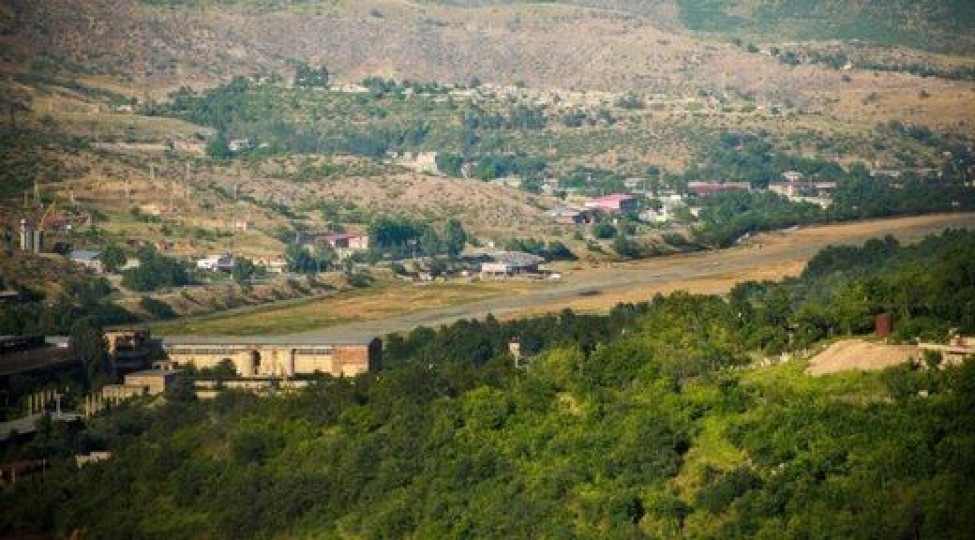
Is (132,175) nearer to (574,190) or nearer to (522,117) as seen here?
(574,190)

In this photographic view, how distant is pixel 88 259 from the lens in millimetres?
114188

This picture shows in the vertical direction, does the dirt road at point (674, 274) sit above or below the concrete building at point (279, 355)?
above

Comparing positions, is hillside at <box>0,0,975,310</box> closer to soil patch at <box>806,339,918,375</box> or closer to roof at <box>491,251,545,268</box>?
roof at <box>491,251,545,268</box>

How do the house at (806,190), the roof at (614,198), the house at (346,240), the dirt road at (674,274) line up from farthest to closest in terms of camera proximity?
the house at (806,190) < the roof at (614,198) < the house at (346,240) < the dirt road at (674,274)

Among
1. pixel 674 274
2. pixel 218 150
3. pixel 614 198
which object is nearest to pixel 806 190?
pixel 614 198

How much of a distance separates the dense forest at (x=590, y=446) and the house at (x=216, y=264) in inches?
1354

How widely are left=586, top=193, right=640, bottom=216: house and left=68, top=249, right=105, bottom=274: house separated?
132 ft

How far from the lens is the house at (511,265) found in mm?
120812

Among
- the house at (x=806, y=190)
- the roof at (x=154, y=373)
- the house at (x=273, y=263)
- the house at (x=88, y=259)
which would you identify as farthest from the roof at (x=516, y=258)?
the roof at (x=154, y=373)

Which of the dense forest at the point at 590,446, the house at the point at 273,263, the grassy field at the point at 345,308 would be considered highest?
the house at the point at 273,263

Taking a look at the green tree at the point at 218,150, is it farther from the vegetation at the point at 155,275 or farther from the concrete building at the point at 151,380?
the concrete building at the point at 151,380

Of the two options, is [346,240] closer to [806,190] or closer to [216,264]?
[216,264]

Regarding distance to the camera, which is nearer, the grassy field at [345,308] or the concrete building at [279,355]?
the concrete building at [279,355]

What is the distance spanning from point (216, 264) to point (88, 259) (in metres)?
5.81
